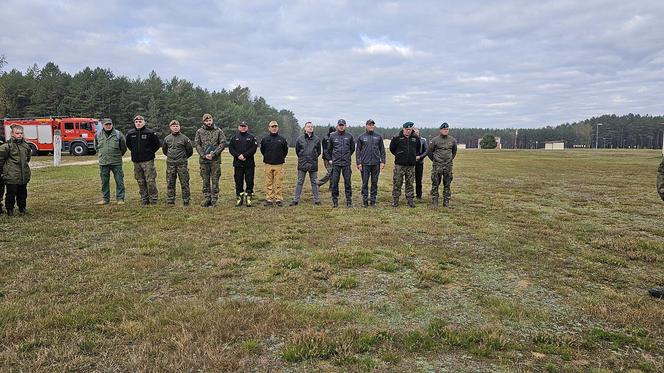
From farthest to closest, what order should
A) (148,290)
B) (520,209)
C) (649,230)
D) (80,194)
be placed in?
(80,194)
(520,209)
(649,230)
(148,290)

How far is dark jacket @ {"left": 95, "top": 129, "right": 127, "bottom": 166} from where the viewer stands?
10555 millimetres

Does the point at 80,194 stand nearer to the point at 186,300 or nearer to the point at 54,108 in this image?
the point at 186,300

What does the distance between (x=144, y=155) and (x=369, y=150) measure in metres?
5.53

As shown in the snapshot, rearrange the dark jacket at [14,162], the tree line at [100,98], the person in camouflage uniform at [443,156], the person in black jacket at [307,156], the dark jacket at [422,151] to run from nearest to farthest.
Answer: the dark jacket at [14,162] < the person in camouflage uniform at [443,156] < the person in black jacket at [307,156] < the dark jacket at [422,151] < the tree line at [100,98]

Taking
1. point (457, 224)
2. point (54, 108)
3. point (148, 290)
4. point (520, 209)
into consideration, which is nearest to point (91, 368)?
point (148, 290)

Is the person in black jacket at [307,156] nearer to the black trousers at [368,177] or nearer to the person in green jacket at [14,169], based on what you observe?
the black trousers at [368,177]

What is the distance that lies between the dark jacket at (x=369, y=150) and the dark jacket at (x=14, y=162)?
7381 mm

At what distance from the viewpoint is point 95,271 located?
207 inches

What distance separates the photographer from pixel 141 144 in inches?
411

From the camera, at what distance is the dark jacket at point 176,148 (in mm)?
10414

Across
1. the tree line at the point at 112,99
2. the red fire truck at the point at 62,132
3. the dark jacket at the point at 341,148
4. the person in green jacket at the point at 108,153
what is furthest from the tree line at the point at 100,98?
the dark jacket at the point at 341,148

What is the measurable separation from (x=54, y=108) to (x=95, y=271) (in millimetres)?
67566

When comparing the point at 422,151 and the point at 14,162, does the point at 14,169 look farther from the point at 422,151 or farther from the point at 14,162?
the point at 422,151

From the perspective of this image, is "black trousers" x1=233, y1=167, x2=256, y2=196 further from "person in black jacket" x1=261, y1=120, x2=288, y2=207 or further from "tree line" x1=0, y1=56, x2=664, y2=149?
"tree line" x1=0, y1=56, x2=664, y2=149
